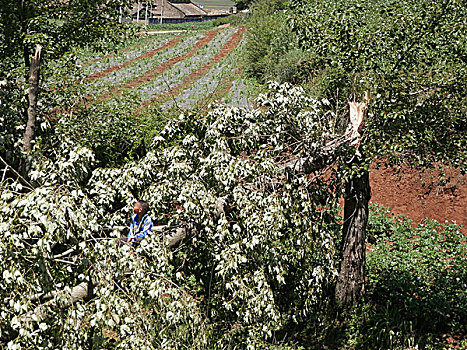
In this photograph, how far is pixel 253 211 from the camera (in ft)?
16.8

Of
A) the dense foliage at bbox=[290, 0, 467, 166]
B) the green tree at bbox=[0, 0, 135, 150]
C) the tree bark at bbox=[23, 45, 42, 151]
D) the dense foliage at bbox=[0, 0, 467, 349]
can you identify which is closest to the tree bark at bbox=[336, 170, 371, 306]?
the dense foliage at bbox=[0, 0, 467, 349]

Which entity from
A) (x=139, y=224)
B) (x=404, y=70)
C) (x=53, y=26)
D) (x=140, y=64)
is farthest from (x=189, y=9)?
(x=139, y=224)

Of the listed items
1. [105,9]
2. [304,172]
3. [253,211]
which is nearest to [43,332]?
[253,211]

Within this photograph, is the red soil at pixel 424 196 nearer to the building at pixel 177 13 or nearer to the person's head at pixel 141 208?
the person's head at pixel 141 208

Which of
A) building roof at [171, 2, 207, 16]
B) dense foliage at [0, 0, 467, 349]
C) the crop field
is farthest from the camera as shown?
building roof at [171, 2, 207, 16]

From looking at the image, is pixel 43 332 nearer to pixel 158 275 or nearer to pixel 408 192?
pixel 158 275

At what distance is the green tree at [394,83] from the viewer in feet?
17.9

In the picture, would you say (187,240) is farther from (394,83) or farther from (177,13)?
(177,13)

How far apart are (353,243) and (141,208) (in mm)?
3156

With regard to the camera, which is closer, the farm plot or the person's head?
the person's head

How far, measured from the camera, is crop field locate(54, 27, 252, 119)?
20.3 m

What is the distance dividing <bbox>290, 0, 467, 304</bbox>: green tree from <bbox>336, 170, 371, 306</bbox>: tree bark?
14 millimetres

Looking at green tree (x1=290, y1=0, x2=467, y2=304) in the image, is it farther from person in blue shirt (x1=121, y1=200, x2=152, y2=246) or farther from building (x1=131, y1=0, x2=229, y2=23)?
building (x1=131, y1=0, x2=229, y2=23)

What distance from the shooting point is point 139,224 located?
4.86 m
